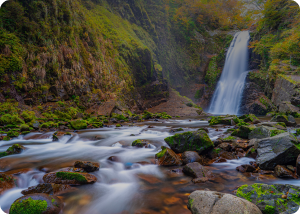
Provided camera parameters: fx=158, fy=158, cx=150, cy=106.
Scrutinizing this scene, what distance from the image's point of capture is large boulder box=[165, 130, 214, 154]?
4.89 m

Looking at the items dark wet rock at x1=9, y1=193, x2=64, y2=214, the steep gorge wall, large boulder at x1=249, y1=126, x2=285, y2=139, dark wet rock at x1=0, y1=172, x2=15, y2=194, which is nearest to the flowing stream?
dark wet rock at x1=0, y1=172, x2=15, y2=194

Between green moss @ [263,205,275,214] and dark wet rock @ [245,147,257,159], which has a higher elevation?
green moss @ [263,205,275,214]

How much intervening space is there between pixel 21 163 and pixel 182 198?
4.44 metres

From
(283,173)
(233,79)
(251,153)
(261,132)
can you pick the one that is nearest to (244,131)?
(261,132)

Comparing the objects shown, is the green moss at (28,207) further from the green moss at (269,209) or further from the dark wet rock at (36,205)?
the green moss at (269,209)

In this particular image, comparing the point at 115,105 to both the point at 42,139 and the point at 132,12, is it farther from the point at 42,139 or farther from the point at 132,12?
the point at 132,12

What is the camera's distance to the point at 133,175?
13.2 ft

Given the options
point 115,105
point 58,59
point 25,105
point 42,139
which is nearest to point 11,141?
point 42,139

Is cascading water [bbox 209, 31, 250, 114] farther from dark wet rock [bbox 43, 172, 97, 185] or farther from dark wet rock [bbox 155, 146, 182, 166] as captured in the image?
dark wet rock [bbox 43, 172, 97, 185]

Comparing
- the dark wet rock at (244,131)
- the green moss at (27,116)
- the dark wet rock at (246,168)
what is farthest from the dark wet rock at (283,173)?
the green moss at (27,116)

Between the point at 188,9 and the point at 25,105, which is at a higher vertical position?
the point at 188,9

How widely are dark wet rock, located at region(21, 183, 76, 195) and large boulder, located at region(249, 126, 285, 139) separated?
224 inches

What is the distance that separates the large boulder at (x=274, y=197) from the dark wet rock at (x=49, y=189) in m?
3.26

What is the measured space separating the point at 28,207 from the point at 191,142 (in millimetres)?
4113
